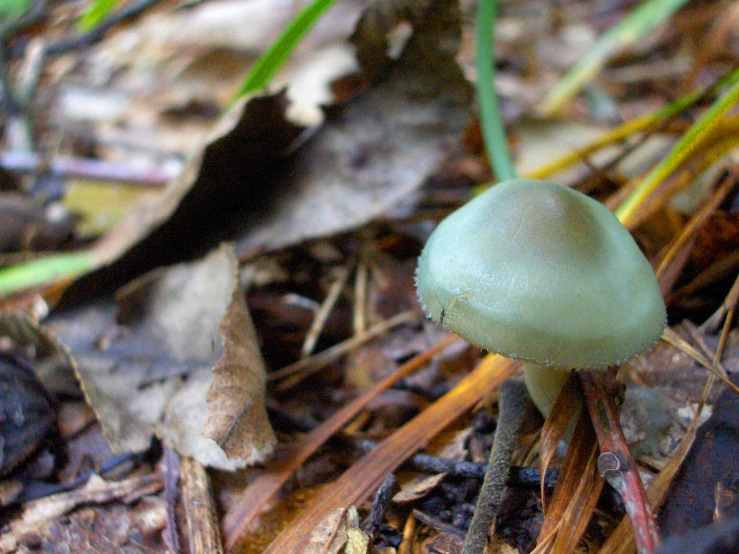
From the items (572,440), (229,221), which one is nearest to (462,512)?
(572,440)

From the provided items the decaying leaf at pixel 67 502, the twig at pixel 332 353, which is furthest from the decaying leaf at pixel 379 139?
the decaying leaf at pixel 67 502

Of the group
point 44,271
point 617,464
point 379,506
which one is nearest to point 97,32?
point 44,271

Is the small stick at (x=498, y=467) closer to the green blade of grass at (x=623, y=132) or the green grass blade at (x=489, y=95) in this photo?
the green grass blade at (x=489, y=95)

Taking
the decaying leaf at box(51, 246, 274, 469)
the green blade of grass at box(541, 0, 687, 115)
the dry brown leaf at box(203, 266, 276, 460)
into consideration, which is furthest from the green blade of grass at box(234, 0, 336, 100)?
the green blade of grass at box(541, 0, 687, 115)

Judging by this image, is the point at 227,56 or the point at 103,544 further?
the point at 227,56

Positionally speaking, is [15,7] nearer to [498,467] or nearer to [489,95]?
[489,95]

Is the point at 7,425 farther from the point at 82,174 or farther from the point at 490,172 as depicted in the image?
the point at 490,172

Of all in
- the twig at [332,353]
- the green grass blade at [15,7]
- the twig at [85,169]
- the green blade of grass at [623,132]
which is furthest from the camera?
the green grass blade at [15,7]
